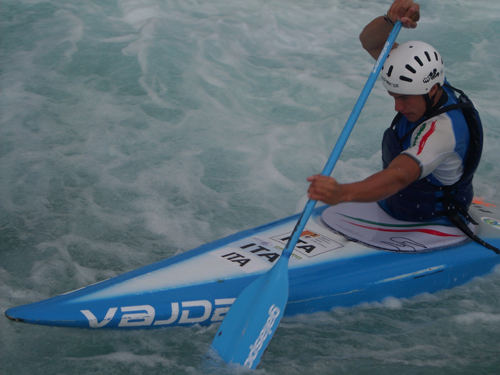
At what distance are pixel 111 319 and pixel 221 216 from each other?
1.74 m

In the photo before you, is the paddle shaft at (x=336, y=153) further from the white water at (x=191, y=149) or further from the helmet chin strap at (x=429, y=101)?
the white water at (x=191, y=149)

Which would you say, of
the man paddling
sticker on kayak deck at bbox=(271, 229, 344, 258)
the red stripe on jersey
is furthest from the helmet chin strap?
sticker on kayak deck at bbox=(271, 229, 344, 258)

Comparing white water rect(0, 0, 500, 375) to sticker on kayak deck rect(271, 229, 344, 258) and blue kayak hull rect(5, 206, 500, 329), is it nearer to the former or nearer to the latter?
blue kayak hull rect(5, 206, 500, 329)

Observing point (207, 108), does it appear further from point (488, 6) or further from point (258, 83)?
point (488, 6)

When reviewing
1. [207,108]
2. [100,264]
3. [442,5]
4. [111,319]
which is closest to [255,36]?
[207,108]

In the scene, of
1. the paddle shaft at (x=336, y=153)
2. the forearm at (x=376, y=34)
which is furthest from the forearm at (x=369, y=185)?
the forearm at (x=376, y=34)

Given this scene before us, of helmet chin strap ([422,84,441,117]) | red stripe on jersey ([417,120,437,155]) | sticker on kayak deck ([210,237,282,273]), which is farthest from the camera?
sticker on kayak deck ([210,237,282,273])

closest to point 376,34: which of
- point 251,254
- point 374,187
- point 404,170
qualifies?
point 404,170

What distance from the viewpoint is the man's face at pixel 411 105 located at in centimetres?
260

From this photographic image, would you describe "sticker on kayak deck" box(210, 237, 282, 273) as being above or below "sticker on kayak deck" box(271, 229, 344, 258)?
below

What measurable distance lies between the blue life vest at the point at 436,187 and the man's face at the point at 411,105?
40mm

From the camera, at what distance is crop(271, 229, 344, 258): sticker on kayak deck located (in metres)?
2.89

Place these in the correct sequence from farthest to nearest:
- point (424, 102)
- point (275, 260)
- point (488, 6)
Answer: point (488, 6) < point (275, 260) < point (424, 102)

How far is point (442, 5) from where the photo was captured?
8.88 m
